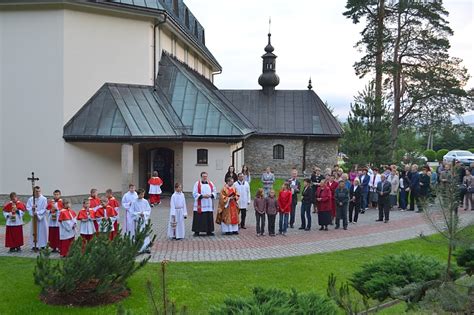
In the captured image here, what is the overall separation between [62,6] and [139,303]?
15.6 meters

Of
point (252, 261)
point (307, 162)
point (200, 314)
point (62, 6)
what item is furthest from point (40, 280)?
point (307, 162)

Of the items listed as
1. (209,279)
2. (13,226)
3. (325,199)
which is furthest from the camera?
(325,199)

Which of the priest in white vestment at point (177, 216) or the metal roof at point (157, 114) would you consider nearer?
the priest in white vestment at point (177, 216)

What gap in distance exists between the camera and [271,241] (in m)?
13.6

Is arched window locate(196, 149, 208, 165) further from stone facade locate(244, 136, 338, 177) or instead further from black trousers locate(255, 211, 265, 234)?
stone facade locate(244, 136, 338, 177)

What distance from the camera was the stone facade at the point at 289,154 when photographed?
3262cm

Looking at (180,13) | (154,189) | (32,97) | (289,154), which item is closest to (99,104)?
(32,97)

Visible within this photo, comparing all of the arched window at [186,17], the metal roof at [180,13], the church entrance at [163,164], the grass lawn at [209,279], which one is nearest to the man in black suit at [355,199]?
the grass lawn at [209,279]

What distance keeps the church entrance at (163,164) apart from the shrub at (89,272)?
15.0 metres

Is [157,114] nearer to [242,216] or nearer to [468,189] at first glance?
[242,216]

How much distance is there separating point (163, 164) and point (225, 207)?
981 cm

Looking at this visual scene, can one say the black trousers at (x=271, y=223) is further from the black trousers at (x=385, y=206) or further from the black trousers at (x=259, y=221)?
the black trousers at (x=385, y=206)

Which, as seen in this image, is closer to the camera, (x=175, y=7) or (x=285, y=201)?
(x=285, y=201)

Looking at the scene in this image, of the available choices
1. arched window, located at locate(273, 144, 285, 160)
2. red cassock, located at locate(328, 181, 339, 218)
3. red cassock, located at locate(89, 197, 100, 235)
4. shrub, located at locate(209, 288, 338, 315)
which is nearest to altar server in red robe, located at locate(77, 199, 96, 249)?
red cassock, located at locate(89, 197, 100, 235)
